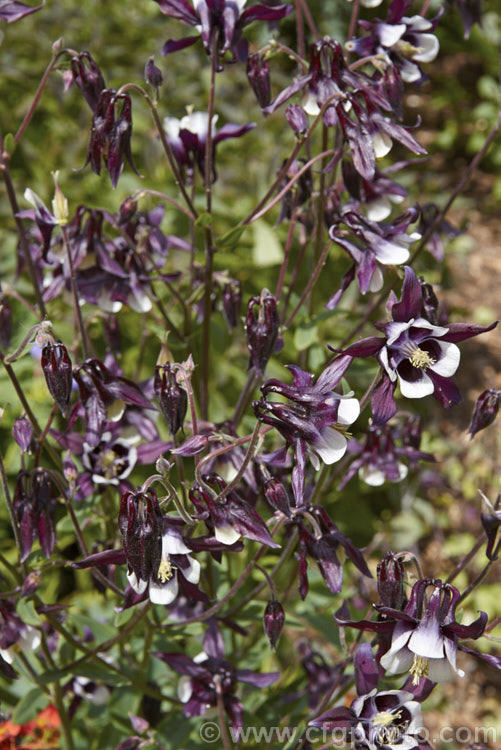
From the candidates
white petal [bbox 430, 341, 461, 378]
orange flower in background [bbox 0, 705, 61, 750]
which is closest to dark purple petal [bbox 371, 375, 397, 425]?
white petal [bbox 430, 341, 461, 378]

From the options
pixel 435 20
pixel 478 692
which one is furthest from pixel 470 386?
pixel 435 20

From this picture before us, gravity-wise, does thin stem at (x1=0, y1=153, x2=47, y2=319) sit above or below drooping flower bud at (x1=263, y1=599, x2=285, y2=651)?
above

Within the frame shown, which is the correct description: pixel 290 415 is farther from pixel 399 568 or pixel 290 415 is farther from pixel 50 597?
pixel 50 597

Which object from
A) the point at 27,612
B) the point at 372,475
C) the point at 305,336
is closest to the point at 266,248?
the point at 305,336

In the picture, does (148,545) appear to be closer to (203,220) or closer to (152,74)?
(203,220)

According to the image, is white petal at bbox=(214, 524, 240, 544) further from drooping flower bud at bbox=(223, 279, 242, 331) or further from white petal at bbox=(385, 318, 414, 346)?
drooping flower bud at bbox=(223, 279, 242, 331)

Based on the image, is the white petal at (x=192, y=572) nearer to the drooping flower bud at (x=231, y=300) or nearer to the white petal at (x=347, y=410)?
the white petal at (x=347, y=410)
